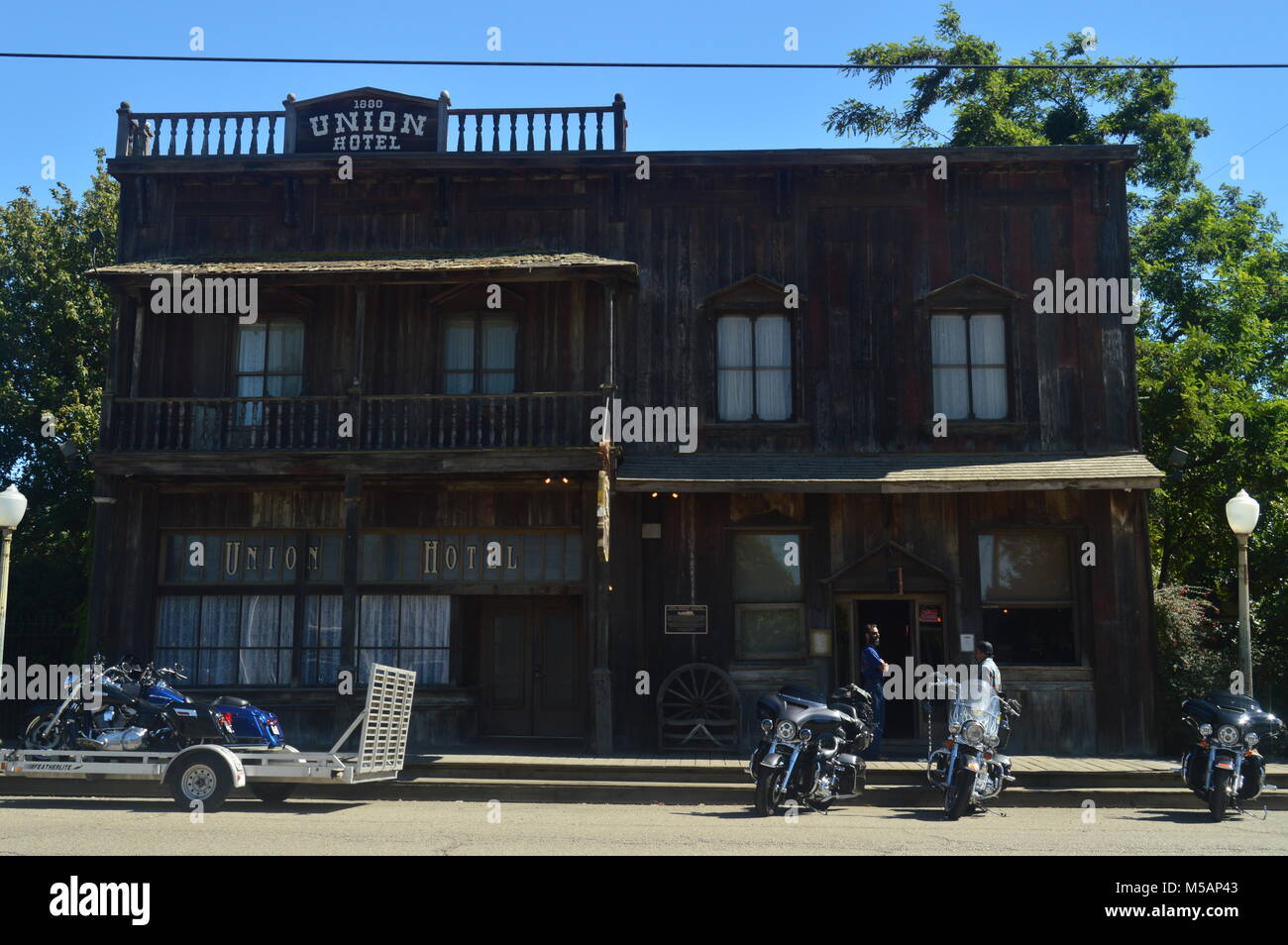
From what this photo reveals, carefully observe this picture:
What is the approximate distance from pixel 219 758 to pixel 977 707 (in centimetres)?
Result: 738

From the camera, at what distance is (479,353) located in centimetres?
1731

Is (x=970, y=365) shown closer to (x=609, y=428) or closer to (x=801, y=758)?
(x=609, y=428)

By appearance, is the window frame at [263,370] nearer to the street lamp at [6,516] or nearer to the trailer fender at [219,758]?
the street lamp at [6,516]

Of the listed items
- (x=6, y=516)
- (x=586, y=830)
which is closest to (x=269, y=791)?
(x=586, y=830)

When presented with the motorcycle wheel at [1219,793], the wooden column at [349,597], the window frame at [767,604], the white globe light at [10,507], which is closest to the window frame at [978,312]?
the window frame at [767,604]

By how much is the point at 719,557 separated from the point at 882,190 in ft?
18.8

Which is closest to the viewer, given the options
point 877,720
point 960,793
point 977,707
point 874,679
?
point 960,793

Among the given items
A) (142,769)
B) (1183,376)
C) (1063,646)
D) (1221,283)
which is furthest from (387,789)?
(1221,283)

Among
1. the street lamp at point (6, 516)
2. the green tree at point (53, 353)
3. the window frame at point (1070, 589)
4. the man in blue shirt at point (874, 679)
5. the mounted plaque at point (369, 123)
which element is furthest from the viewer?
the green tree at point (53, 353)

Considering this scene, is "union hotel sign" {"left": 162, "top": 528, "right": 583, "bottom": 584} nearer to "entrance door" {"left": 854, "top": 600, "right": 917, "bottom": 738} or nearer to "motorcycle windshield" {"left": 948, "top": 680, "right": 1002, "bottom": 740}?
"entrance door" {"left": 854, "top": 600, "right": 917, "bottom": 738}

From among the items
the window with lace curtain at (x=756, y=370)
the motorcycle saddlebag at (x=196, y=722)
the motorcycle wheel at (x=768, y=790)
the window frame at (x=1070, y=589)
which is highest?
the window with lace curtain at (x=756, y=370)

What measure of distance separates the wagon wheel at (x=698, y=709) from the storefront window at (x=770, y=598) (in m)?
0.66

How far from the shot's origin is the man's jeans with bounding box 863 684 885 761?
1487 centimetres

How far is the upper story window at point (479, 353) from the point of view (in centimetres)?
1725
